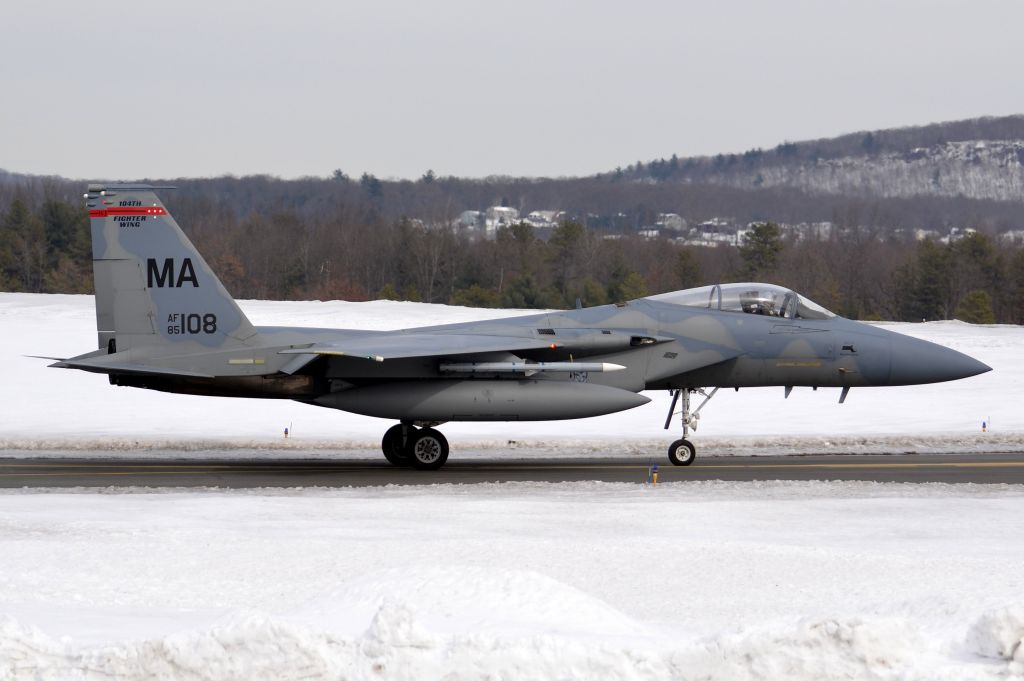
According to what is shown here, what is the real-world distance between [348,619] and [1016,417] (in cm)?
2112

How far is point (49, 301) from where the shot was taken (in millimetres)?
41781

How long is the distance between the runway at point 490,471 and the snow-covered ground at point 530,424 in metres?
→ 1.58

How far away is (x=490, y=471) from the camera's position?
57.8ft

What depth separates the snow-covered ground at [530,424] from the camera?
21.2 meters

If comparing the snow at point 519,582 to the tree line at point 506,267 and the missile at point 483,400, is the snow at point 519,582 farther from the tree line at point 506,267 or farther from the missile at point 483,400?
the tree line at point 506,267

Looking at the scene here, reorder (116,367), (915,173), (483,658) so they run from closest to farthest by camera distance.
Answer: (483,658)
(116,367)
(915,173)

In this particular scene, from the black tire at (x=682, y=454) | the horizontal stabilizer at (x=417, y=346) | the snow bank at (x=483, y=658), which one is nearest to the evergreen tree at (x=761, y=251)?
→ the black tire at (x=682, y=454)

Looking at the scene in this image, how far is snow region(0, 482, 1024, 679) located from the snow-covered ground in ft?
19.7

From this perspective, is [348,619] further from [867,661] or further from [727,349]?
[727,349]

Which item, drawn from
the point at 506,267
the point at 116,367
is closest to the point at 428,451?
the point at 116,367

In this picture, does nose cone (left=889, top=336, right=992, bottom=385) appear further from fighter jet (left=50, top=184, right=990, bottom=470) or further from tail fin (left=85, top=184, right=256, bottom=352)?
tail fin (left=85, top=184, right=256, bottom=352)

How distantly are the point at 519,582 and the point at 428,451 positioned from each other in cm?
1051

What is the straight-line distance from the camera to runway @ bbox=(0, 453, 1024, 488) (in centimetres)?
1617

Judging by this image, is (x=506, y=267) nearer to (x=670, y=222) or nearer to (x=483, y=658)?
(x=483, y=658)
